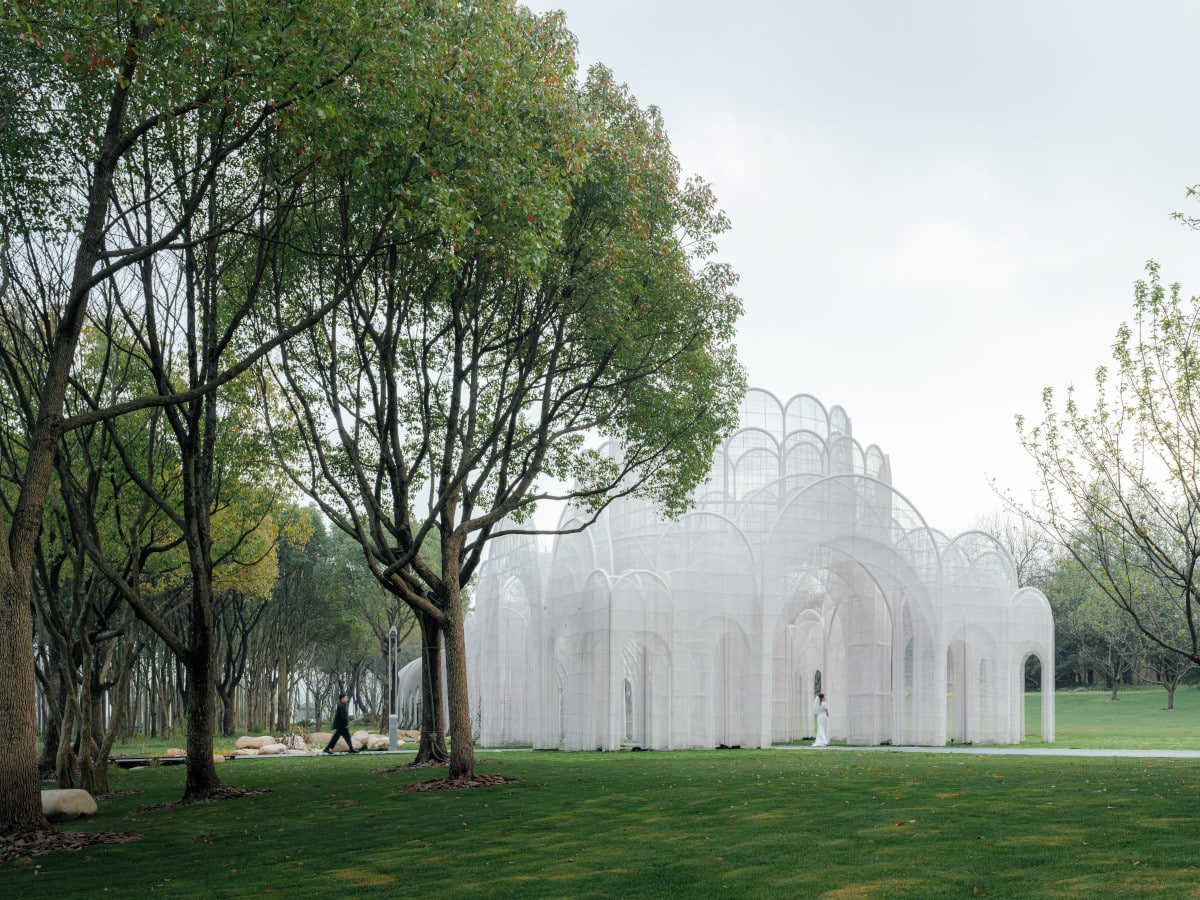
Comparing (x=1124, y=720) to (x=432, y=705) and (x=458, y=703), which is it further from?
(x=458, y=703)

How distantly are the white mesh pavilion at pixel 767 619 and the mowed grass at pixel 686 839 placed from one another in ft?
32.9

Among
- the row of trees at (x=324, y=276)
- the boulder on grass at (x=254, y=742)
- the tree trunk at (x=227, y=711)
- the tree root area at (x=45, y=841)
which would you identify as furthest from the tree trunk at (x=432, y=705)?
the tree trunk at (x=227, y=711)

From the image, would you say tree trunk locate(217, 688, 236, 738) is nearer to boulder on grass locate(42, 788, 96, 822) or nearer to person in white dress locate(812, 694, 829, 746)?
person in white dress locate(812, 694, 829, 746)

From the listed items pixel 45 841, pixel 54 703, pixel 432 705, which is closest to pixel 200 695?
pixel 45 841

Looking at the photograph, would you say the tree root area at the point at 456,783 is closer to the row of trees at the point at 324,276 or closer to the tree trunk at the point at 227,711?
the row of trees at the point at 324,276

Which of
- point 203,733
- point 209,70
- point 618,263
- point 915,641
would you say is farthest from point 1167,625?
point 209,70

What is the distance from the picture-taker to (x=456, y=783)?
18.4 metres

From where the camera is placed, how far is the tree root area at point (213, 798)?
17864mm

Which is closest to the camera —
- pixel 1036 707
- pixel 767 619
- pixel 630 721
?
pixel 767 619

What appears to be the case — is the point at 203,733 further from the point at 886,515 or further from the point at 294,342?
the point at 886,515

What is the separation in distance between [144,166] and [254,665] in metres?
46.8

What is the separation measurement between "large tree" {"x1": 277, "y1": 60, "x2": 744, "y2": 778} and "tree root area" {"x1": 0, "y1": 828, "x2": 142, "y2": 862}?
5.75 m

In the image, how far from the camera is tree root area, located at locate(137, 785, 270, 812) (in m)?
17.9

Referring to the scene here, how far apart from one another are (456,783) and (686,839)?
7775mm
